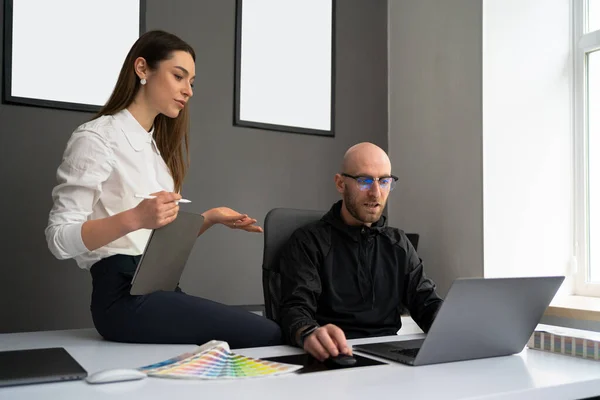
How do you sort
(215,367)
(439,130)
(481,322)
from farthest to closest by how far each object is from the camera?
1. (439,130)
2. (481,322)
3. (215,367)

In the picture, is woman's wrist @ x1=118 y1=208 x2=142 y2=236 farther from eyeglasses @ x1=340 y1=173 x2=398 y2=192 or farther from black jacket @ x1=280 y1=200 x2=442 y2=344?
eyeglasses @ x1=340 y1=173 x2=398 y2=192

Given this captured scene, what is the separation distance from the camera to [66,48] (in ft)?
8.64

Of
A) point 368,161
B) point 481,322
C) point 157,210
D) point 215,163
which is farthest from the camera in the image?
point 215,163

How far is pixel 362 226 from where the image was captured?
210 cm

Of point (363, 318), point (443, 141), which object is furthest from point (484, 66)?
point (363, 318)

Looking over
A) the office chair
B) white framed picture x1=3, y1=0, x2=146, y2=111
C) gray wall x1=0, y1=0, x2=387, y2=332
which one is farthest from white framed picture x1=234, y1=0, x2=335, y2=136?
the office chair

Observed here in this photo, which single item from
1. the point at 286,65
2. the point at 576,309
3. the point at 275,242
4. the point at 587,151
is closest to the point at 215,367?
the point at 275,242

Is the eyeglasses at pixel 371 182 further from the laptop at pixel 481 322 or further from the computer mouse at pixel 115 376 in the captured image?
the computer mouse at pixel 115 376

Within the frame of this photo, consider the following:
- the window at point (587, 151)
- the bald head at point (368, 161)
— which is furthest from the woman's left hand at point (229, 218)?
the window at point (587, 151)

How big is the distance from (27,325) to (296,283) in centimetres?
126

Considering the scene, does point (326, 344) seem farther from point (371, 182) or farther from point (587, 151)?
point (587, 151)

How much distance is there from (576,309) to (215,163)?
1.71m

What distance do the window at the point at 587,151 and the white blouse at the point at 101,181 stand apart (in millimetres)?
2099

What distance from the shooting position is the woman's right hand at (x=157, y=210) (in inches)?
62.2
